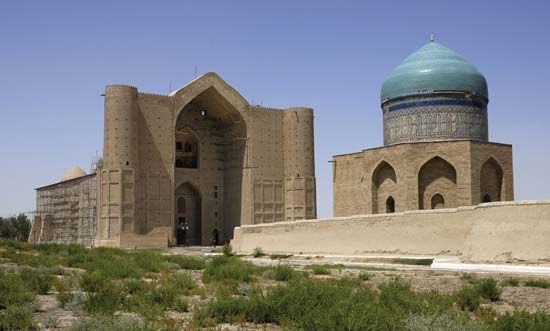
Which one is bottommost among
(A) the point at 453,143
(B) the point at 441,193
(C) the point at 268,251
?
(C) the point at 268,251

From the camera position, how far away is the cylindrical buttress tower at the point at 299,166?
3866cm

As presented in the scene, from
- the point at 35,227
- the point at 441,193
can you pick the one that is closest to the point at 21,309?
the point at 441,193

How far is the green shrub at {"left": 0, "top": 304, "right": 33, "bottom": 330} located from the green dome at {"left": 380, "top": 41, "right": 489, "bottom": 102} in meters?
25.9

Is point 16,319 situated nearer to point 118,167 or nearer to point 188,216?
point 118,167

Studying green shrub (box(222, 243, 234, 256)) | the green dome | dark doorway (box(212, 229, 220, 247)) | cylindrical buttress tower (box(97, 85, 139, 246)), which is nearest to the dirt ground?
green shrub (box(222, 243, 234, 256))

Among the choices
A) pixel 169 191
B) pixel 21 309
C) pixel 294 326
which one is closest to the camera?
pixel 294 326

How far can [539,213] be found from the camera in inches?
603

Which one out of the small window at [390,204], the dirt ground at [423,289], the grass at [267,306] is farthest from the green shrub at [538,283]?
the small window at [390,204]

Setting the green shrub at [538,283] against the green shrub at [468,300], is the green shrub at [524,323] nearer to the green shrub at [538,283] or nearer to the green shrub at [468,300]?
the green shrub at [468,300]

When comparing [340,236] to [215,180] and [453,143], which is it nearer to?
[453,143]

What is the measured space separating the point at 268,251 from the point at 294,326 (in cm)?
1896

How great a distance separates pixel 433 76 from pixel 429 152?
4579 mm

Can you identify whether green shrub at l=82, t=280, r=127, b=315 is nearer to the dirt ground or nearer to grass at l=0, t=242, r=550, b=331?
grass at l=0, t=242, r=550, b=331

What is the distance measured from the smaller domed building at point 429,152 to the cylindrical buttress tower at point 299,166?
7369mm
